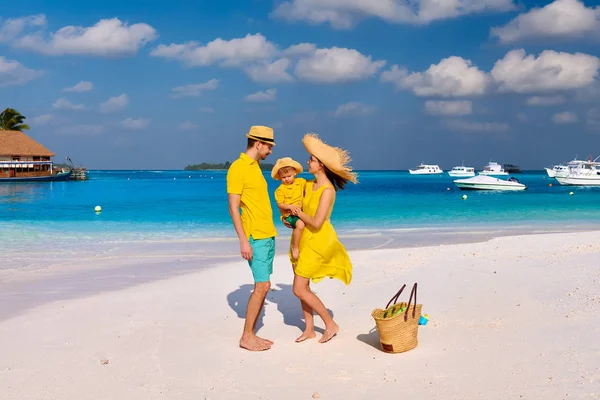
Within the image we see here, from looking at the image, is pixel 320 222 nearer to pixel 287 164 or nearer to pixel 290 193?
pixel 290 193

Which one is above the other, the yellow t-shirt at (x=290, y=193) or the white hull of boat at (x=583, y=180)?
the yellow t-shirt at (x=290, y=193)

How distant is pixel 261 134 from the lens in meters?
5.10

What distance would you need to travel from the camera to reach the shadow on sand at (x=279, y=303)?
640cm

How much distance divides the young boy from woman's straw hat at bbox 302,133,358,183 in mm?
218

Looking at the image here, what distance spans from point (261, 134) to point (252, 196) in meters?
0.59

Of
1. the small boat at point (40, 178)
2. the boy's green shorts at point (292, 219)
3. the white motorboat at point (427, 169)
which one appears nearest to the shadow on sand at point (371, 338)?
the boy's green shorts at point (292, 219)

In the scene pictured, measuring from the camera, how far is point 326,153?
514 centimetres

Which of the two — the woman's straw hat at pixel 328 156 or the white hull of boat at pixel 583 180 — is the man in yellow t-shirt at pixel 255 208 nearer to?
the woman's straw hat at pixel 328 156

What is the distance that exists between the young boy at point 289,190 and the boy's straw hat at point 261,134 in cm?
23

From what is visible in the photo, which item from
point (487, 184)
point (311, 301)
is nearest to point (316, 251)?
point (311, 301)

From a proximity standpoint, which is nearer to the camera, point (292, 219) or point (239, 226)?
point (239, 226)

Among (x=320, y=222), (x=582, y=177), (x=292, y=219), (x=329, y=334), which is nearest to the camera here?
(x=320, y=222)

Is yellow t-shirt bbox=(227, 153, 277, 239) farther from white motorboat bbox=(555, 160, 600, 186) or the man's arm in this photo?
white motorboat bbox=(555, 160, 600, 186)

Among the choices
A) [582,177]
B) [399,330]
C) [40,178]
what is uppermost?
[40,178]
